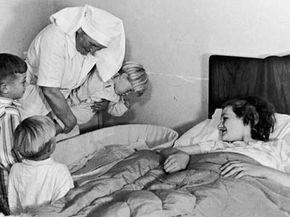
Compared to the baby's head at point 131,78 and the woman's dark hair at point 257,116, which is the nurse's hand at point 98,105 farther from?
the woman's dark hair at point 257,116

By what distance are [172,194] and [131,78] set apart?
3.44 feet

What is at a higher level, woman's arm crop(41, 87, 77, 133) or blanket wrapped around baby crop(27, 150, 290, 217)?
woman's arm crop(41, 87, 77, 133)

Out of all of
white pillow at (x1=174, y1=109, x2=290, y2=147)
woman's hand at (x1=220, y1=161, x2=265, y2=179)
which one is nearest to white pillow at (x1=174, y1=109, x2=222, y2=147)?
white pillow at (x1=174, y1=109, x2=290, y2=147)

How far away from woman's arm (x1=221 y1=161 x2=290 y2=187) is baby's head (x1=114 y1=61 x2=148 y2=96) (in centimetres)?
85

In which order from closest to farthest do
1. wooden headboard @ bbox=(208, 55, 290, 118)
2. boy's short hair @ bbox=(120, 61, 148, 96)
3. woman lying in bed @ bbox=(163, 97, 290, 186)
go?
woman lying in bed @ bbox=(163, 97, 290, 186) → wooden headboard @ bbox=(208, 55, 290, 118) → boy's short hair @ bbox=(120, 61, 148, 96)

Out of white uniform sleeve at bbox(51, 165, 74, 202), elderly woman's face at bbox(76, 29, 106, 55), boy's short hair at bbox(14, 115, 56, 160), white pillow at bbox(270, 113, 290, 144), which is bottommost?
white uniform sleeve at bbox(51, 165, 74, 202)

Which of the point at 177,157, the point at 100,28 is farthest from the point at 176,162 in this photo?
the point at 100,28

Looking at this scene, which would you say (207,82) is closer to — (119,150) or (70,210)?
(119,150)

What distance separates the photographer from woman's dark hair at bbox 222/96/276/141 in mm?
2289

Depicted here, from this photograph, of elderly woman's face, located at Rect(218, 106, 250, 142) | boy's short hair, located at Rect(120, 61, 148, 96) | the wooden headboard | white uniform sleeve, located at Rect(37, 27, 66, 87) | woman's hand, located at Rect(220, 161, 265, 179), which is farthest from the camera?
boy's short hair, located at Rect(120, 61, 148, 96)

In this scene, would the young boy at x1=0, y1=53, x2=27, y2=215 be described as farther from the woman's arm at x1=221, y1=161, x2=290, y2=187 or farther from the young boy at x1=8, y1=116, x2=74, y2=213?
the woman's arm at x1=221, y1=161, x2=290, y2=187

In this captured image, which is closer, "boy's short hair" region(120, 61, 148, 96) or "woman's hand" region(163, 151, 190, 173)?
"woman's hand" region(163, 151, 190, 173)

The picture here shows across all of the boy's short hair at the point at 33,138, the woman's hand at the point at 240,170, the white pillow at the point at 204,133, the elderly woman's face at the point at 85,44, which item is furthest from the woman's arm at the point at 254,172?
the elderly woman's face at the point at 85,44

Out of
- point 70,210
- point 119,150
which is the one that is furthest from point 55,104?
point 70,210
